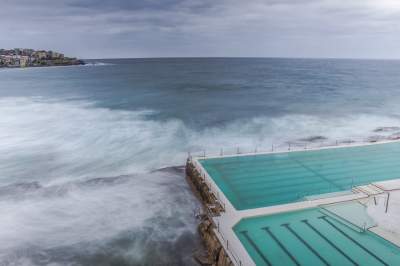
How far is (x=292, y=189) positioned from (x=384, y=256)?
185 inches

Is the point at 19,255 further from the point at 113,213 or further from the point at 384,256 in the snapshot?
the point at 384,256

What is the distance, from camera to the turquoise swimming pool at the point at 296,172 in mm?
13078

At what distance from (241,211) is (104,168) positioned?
30.7ft

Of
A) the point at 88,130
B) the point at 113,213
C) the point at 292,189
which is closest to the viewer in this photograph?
the point at 113,213

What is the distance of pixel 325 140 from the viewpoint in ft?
70.7

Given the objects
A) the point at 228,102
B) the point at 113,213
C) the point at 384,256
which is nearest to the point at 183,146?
the point at 113,213

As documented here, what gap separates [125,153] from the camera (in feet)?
65.0

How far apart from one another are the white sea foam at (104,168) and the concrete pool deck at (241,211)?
133 cm

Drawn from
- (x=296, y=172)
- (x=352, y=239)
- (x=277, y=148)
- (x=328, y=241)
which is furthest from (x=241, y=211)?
(x=277, y=148)

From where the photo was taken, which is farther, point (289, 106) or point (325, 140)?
point (289, 106)

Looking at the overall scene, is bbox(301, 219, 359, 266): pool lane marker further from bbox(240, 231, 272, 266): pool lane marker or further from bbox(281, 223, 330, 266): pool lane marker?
bbox(240, 231, 272, 266): pool lane marker

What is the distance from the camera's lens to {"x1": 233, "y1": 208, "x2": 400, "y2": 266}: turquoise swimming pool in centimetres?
911

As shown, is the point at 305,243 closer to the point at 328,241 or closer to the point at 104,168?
the point at 328,241

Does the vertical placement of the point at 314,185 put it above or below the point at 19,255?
above
